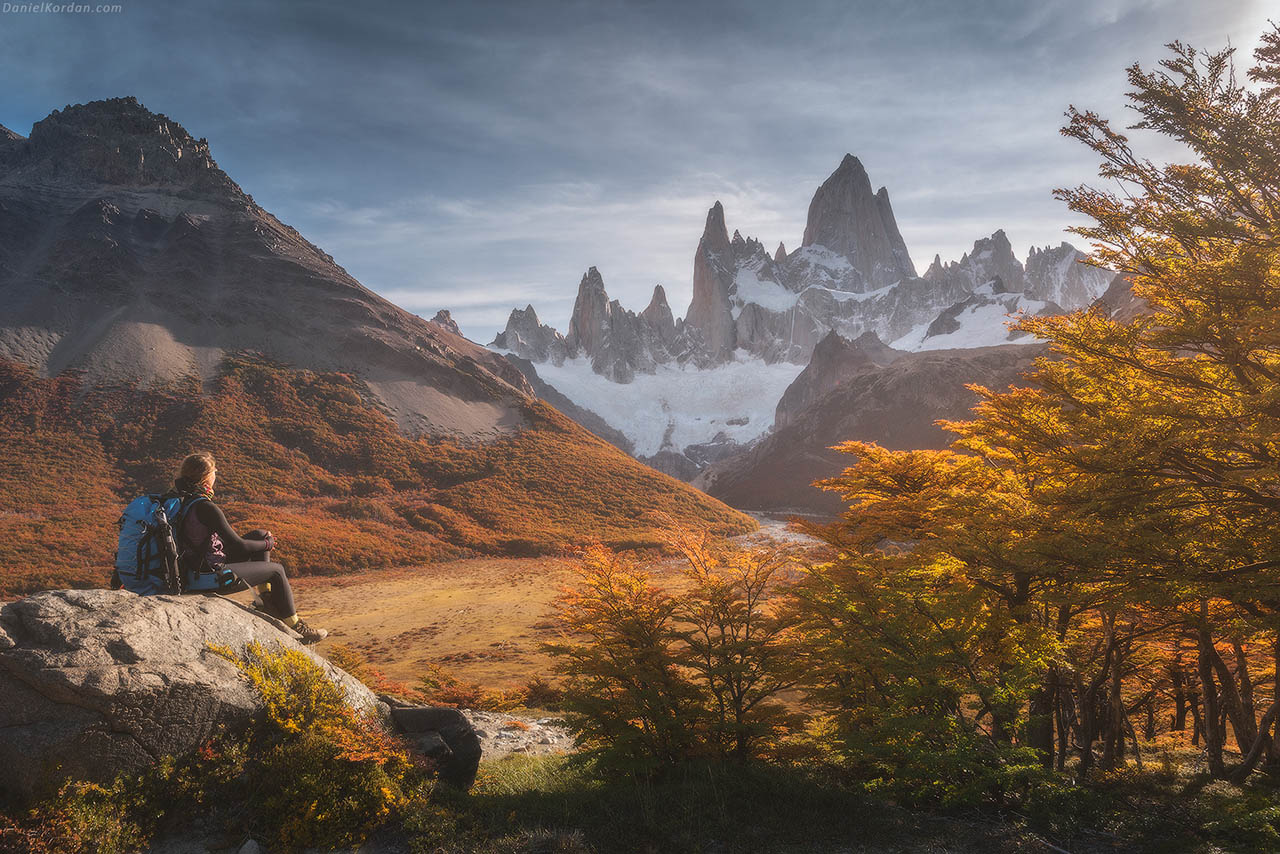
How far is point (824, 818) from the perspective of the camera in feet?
22.8

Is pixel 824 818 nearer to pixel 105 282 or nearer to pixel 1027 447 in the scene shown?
pixel 1027 447

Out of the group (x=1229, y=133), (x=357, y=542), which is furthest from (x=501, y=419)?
(x=1229, y=133)

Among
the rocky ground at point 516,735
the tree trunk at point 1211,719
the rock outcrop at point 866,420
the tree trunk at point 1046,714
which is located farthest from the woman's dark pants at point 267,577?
the rock outcrop at point 866,420

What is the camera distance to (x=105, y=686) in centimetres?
530

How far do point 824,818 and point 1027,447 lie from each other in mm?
6860

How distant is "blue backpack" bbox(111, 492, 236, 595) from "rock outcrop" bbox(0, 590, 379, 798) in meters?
0.18

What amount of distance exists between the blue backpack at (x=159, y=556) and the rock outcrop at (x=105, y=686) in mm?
183

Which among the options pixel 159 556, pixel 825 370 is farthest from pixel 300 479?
pixel 825 370

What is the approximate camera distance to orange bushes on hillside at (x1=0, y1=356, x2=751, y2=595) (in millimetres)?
32312

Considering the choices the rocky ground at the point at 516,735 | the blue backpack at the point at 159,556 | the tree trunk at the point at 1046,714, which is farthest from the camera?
the rocky ground at the point at 516,735

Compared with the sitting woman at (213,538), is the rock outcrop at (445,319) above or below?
above

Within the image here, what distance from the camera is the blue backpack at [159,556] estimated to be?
602 centimetres

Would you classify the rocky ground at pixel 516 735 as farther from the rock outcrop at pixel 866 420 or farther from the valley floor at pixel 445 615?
the rock outcrop at pixel 866 420

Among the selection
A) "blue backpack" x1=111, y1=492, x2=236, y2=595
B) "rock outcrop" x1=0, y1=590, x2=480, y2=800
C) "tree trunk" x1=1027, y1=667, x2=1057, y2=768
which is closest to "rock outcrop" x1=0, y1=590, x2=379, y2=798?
"rock outcrop" x1=0, y1=590, x2=480, y2=800
